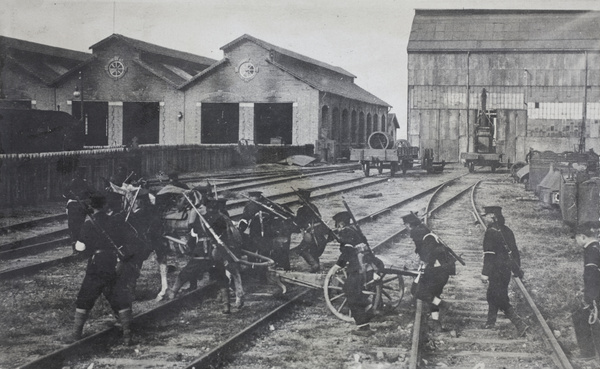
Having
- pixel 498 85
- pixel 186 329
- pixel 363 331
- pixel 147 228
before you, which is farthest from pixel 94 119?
pixel 363 331

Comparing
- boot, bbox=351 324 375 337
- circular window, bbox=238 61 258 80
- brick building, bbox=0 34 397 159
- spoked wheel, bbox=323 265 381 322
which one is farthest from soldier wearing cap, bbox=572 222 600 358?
circular window, bbox=238 61 258 80

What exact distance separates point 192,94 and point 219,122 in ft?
5.89

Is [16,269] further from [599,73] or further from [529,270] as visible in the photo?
[599,73]

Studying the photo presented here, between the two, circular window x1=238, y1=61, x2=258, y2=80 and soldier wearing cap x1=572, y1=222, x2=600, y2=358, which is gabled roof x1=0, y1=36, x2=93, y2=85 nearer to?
circular window x1=238, y1=61, x2=258, y2=80

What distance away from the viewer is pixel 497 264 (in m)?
5.98

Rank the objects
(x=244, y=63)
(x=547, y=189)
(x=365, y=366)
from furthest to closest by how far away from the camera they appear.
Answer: (x=244, y=63) < (x=547, y=189) < (x=365, y=366)

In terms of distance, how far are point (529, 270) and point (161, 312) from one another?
17.5 ft

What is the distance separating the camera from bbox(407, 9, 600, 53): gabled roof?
15422 millimetres

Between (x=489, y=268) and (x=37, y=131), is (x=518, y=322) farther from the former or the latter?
(x=37, y=131)

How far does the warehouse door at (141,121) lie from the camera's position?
2565 centimetres

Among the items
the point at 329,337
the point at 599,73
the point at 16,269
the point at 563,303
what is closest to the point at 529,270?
the point at 563,303

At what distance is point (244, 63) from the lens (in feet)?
53.5

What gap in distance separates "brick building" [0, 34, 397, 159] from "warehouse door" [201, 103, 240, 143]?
0.05 metres

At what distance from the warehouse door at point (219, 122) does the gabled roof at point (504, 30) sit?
912 centimetres
